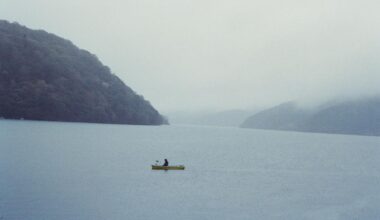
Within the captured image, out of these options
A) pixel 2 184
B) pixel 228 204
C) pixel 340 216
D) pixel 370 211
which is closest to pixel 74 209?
pixel 2 184

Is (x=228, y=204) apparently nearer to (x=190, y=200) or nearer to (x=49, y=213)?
(x=190, y=200)

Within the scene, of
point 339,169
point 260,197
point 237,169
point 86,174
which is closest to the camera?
point 260,197

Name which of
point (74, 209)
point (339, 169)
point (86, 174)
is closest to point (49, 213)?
point (74, 209)

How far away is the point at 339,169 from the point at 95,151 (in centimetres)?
6096

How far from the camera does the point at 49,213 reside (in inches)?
1738

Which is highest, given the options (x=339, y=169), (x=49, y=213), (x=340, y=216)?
(x=339, y=169)

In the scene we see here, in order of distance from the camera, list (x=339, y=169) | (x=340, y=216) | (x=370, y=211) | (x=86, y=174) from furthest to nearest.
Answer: (x=339, y=169)
(x=86, y=174)
(x=370, y=211)
(x=340, y=216)

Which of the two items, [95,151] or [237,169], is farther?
[95,151]

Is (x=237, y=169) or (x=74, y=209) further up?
(x=237, y=169)

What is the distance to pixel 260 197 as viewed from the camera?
63.3 m

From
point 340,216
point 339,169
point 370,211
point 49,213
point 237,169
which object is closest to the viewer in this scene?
point 49,213

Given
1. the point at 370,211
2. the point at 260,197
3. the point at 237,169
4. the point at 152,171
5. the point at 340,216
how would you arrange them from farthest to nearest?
the point at 237,169, the point at 152,171, the point at 260,197, the point at 370,211, the point at 340,216

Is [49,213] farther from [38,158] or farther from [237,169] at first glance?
[237,169]

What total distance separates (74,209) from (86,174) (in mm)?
25117
